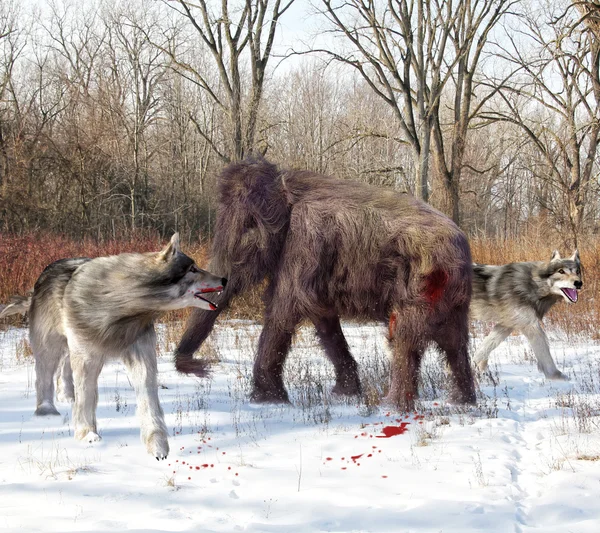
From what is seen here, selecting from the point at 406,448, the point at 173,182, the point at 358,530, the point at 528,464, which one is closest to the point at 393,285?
the point at 406,448

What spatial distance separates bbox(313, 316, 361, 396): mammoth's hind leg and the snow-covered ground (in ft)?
0.53

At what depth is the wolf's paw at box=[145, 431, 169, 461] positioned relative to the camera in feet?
14.3

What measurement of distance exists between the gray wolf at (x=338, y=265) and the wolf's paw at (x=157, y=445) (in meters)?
1.33

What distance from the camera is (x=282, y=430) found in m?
5.16

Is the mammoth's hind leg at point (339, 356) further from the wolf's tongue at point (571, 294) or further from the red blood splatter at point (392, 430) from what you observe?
the wolf's tongue at point (571, 294)

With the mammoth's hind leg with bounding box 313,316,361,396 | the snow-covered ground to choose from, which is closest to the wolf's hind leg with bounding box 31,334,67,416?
the snow-covered ground

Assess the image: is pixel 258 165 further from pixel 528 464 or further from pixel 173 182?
pixel 173 182

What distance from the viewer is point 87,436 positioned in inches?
185

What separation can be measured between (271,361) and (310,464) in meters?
1.65

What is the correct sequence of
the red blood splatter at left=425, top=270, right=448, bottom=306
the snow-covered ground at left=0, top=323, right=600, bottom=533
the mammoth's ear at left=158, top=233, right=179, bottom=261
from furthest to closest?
the red blood splatter at left=425, top=270, right=448, bottom=306 < the mammoth's ear at left=158, top=233, right=179, bottom=261 < the snow-covered ground at left=0, top=323, right=600, bottom=533

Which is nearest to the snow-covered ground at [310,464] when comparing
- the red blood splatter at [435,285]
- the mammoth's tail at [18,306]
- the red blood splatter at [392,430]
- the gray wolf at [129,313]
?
the red blood splatter at [392,430]

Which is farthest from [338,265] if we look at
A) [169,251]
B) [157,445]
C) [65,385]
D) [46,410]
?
[65,385]

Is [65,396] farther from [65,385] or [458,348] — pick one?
[458,348]

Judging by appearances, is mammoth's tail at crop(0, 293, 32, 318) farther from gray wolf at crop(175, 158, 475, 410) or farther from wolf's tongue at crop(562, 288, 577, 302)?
wolf's tongue at crop(562, 288, 577, 302)
